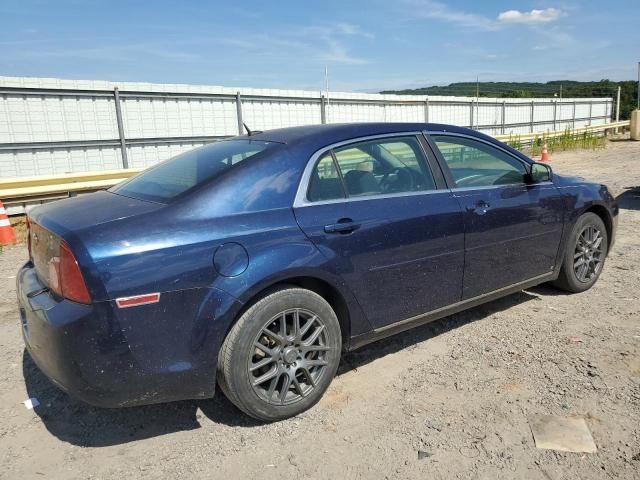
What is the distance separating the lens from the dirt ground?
2.55m

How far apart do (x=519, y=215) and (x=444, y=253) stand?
872 mm

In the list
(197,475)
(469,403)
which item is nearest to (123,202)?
(197,475)

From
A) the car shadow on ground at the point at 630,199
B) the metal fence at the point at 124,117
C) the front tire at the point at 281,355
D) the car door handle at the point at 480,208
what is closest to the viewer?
the front tire at the point at 281,355

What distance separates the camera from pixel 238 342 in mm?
2688

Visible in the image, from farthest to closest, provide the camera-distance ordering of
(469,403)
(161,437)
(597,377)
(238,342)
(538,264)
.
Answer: (538,264) → (597,377) → (469,403) → (161,437) → (238,342)

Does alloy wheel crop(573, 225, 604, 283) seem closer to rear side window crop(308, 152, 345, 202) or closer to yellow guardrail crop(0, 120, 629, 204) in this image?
rear side window crop(308, 152, 345, 202)

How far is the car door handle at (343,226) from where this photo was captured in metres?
2.98

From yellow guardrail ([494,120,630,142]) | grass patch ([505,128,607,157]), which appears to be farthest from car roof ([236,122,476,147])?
grass patch ([505,128,607,157])

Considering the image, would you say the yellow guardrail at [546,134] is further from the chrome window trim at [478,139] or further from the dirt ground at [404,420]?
the dirt ground at [404,420]

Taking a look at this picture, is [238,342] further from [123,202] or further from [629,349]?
[629,349]

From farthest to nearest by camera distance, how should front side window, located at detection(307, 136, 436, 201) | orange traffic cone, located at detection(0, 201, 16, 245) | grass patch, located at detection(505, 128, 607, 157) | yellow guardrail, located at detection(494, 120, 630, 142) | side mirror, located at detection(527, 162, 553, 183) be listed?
grass patch, located at detection(505, 128, 607, 157) → yellow guardrail, located at detection(494, 120, 630, 142) → orange traffic cone, located at detection(0, 201, 16, 245) → side mirror, located at detection(527, 162, 553, 183) → front side window, located at detection(307, 136, 436, 201)

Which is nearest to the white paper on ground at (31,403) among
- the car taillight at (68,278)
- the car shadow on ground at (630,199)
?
the car taillight at (68,278)

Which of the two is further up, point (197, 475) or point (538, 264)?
point (538, 264)

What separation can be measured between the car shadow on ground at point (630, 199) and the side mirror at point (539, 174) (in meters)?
5.57
